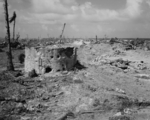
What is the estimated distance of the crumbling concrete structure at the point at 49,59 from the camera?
36.8ft

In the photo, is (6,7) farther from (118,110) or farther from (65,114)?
(118,110)

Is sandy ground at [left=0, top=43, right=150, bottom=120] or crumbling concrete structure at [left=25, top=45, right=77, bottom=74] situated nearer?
sandy ground at [left=0, top=43, right=150, bottom=120]

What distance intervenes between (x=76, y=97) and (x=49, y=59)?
4349mm

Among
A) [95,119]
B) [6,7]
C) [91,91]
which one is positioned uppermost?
[6,7]

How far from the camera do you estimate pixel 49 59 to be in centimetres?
1126

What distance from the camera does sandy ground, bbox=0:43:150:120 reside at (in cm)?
663

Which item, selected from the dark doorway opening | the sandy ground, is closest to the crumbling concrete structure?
the dark doorway opening

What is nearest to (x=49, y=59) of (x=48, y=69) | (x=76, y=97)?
(x=48, y=69)

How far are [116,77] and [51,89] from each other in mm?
5090

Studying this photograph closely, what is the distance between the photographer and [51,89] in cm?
888

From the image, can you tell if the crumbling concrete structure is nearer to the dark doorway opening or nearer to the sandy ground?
the dark doorway opening

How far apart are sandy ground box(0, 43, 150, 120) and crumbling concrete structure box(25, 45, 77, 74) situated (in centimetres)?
65

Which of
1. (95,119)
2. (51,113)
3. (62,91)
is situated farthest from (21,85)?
(95,119)

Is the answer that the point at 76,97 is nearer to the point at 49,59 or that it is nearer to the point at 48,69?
the point at 49,59
